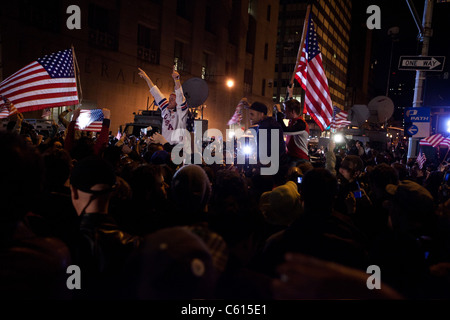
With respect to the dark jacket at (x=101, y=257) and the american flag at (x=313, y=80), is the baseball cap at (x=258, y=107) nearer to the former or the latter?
the american flag at (x=313, y=80)

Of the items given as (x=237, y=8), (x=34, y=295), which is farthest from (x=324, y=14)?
(x=34, y=295)

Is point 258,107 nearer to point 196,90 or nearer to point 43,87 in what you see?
point 43,87

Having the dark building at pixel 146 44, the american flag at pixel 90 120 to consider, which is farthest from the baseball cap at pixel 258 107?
the dark building at pixel 146 44

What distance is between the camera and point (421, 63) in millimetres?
9602

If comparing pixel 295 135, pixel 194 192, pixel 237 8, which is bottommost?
pixel 194 192

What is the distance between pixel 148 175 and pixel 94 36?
66.9 ft

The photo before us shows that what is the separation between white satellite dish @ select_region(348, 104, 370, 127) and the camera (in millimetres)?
18938

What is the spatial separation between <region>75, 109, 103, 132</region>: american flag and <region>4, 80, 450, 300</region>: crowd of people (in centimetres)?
706

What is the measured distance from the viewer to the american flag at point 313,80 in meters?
7.56

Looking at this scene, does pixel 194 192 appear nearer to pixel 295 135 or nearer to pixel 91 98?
pixel 295 135

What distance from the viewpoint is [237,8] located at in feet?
106

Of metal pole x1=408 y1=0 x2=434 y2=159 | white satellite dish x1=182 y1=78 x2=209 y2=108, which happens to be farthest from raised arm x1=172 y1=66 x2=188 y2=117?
white satellite dish x1=182 y1=78 x2=209 y2=108

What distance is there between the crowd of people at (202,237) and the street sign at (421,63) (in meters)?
7.21

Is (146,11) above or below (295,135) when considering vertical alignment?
above
